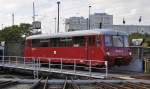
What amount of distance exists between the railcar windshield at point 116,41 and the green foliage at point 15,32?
66321mm

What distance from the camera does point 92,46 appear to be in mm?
29625

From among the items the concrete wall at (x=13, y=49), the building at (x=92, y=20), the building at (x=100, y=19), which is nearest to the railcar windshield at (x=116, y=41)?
the concrete wall at (x=13, y=49)

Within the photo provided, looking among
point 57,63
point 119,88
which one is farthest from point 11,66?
point 119,88

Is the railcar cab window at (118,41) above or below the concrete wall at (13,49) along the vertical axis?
above

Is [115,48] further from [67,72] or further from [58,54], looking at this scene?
[58,54]

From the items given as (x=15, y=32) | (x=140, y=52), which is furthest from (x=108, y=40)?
(x=15, y=32)

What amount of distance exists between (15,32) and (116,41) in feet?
226

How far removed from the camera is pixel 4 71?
4475 cm

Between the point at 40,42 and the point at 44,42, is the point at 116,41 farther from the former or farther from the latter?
the point at 40,42

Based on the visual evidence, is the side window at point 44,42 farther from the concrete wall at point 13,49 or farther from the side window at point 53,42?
the concrete wall at point 13,49

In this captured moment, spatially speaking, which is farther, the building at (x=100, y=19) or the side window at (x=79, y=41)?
the building at (x=100, y=19)

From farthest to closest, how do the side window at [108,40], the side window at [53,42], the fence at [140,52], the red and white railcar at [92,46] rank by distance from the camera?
the side window at [53,42] → the fence at [140,52] → the side window at [108,40] → the red and white railcar at [92,46]

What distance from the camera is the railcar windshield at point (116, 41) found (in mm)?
29006

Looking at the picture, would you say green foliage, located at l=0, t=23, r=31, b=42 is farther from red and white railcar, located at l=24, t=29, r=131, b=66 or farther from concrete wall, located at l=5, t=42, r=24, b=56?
red and white railcar, located at l=24, t=29, r=131, b=66
